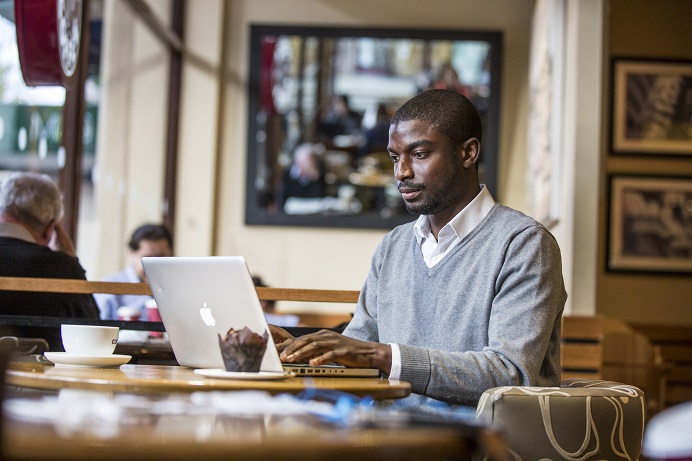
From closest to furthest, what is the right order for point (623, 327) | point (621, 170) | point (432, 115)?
point (432, 115) < point (623, 327) < point (621, 170)

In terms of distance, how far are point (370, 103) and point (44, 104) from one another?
3.34m

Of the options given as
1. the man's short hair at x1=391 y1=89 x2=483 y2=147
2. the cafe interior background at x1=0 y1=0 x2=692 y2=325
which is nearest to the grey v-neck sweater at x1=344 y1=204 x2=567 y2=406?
the man's short hair at x1=391 y1=89 x2=483 y2=147

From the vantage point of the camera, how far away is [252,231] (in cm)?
786

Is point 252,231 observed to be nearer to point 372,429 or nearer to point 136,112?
point 136,112

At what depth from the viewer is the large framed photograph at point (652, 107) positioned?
6.66 metres

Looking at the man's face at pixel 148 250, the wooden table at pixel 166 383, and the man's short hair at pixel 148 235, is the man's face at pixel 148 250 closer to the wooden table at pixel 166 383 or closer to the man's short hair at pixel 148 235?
the man's short hair at pixel 148 235

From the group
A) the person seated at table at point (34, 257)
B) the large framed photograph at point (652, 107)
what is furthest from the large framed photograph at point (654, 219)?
the person seated at table at point (34, 257)

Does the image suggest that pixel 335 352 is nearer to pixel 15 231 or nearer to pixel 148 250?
pixel 15 231

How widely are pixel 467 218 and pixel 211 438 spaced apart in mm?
1542

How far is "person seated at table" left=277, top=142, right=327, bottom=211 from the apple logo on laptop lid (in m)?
5.77

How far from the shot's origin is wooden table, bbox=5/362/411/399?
172cm

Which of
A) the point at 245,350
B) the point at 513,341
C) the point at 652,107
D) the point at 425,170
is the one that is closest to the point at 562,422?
the point at 513,341

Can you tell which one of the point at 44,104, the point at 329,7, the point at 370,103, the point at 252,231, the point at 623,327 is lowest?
the point at 623,327

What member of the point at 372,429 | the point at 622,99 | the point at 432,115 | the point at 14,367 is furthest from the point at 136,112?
the point at 372,429
